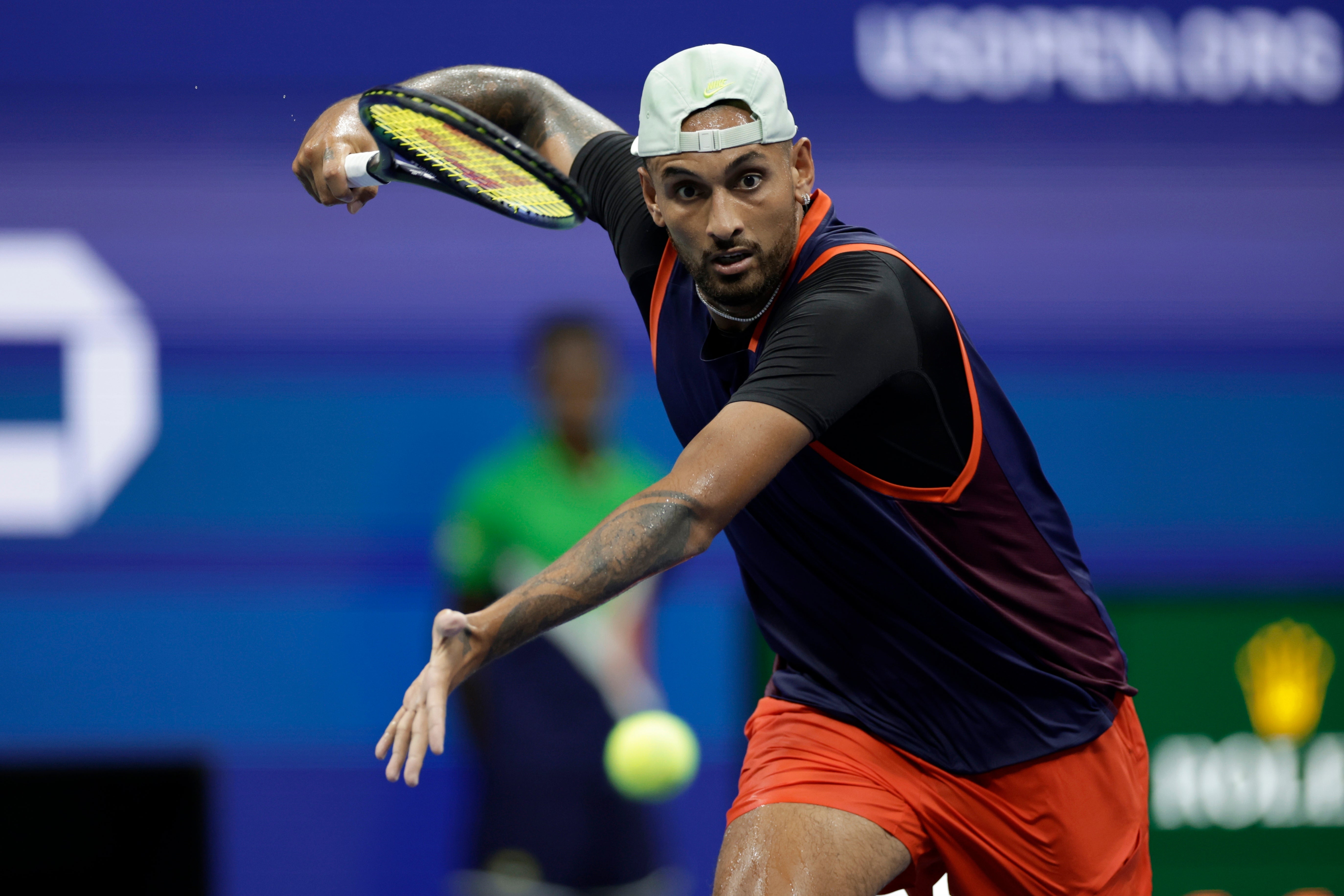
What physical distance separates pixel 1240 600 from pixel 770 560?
3623mm

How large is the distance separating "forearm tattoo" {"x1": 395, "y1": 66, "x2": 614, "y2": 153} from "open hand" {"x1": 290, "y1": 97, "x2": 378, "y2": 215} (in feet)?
1.34

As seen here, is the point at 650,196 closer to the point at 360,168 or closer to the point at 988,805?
the point at 360,168

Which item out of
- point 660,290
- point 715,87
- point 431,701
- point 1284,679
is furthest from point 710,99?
point 1284,679

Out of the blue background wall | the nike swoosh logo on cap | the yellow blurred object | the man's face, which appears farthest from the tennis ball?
the nike swoosh logo on cap

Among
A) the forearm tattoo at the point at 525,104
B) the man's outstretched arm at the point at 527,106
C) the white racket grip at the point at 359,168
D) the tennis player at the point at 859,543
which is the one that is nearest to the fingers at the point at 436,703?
the tennis player at the point at 859,543

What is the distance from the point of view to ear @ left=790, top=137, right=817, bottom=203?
2.70m

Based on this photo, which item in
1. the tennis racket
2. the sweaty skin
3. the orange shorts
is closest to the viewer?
the sweaty skin

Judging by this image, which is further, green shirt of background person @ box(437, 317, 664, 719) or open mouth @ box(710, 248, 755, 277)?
green shirt of background person @ box(437, 317, 664, 719)

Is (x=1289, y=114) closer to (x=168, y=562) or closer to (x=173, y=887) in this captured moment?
(x=168, y=562)

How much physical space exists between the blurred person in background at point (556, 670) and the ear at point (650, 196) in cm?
250

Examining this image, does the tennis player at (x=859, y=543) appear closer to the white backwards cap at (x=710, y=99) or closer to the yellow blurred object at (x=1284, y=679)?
the white backwards cap at (x=710, y=99)

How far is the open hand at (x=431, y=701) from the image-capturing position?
6.59 ft

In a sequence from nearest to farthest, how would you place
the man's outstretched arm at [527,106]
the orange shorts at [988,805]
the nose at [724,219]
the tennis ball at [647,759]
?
the nose at [724,219], the orange shorts at [988,805], the man's outstretched arm at [527,106], the tennis ball at [647,759]

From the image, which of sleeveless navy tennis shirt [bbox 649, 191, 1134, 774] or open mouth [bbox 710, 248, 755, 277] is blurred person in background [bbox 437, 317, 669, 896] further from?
open mouth [bbox 710, 248, 755, 277]
